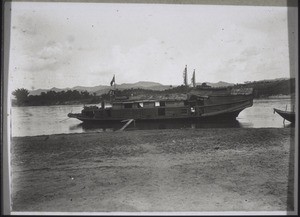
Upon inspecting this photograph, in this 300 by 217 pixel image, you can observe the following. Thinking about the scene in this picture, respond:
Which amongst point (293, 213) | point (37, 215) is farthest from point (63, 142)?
point (293, 213)

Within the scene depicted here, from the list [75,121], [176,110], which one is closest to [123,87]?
[176,110]

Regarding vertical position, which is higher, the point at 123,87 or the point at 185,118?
the point at 123,87

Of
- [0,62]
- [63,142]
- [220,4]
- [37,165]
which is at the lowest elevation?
[37,165]

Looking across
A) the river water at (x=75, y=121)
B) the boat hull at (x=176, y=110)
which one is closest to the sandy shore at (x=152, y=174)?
the river water at (x=75, y=121)

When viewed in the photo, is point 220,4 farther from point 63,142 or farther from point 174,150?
point 63,142

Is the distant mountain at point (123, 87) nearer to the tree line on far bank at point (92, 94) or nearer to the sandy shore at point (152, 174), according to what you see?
the tree line on far bank at point (92, 94)

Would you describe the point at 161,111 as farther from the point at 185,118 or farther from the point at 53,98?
the point at 53,98
